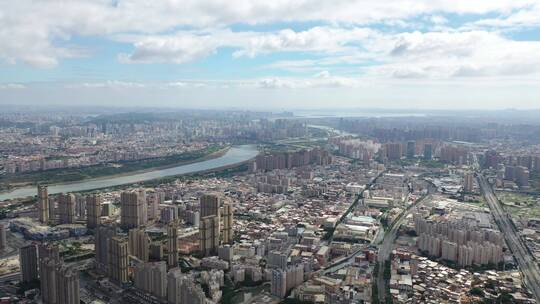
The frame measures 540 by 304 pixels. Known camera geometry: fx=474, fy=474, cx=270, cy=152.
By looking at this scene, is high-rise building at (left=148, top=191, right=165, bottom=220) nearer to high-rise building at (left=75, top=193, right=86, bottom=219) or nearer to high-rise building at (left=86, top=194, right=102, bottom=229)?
high-rise building at (left=86, top=194, right=102, bottom=229)

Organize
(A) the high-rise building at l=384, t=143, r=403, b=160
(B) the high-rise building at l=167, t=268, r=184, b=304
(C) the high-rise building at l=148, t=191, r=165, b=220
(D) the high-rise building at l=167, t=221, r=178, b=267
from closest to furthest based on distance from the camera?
(B) the high-rise building at l=167, t=268, r=184, b=304, (D) the high-rise building at l=167, t=221, r=178, b=267, (C) the high-rise building at l=148, t=191, r=165, b=220, (A) the high-rise building at l=384, t=143, r=403, b=160

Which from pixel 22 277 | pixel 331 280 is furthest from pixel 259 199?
pixel 22 277

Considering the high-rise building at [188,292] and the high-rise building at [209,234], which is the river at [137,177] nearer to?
the high-rise building at [209,234]

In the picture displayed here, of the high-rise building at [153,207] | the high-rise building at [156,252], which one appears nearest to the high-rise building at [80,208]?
the high-rise building at [153,207]

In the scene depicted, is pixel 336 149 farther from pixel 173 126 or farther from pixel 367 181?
pixel 173 126

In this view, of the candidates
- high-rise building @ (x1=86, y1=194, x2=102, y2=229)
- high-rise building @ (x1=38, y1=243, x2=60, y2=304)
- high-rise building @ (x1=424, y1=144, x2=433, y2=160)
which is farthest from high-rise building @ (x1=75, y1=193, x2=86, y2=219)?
high-rise building @ (x1=424, y1=144, x2=433, y2=160)

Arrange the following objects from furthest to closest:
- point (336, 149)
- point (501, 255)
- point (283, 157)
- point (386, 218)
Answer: point (336, 149)
point (283, 157)
point (386, 218)
point (501, 255)

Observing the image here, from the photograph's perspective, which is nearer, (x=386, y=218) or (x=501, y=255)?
(x=501, y=255)
